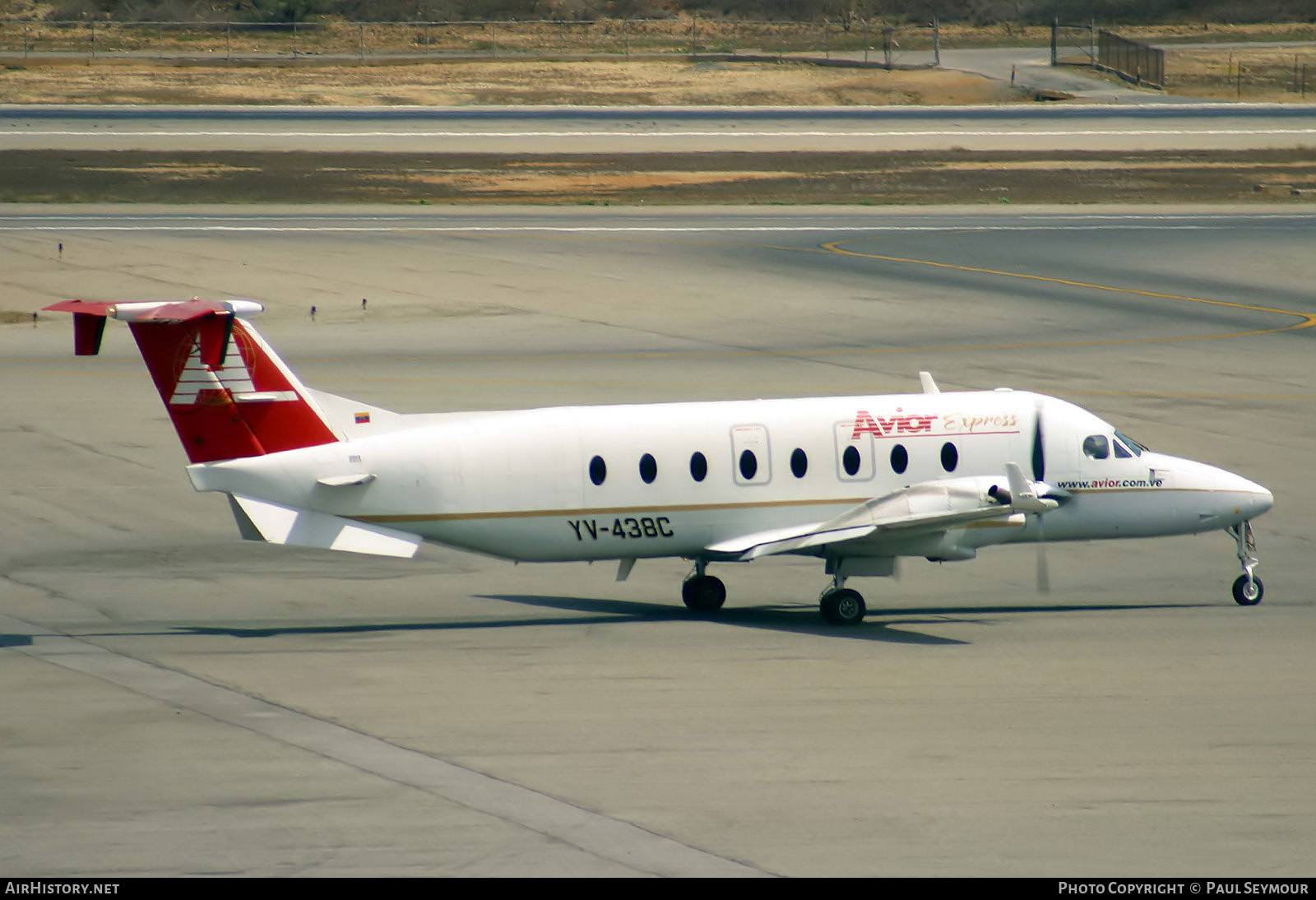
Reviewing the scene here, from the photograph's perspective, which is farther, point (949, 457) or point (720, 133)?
point (720, 133)

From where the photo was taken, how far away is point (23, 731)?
19.6 metres

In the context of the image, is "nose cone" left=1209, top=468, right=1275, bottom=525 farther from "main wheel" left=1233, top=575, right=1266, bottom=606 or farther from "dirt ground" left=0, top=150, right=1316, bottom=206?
"dirt ground" left=0, top=150, right=1316, bottom=206

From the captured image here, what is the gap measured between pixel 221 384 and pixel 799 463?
28.7ft

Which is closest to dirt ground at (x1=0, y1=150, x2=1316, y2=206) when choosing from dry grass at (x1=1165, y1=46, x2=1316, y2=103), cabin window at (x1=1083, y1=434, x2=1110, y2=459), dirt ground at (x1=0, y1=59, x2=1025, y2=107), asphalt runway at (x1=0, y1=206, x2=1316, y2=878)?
dirt ground at (x1=0, y1=59, x2=1025, y2=107)

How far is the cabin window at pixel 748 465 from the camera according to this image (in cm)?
2581

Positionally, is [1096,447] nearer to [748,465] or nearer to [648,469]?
[748,465]

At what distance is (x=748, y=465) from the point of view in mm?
25812

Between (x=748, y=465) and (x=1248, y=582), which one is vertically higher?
(x=748, y=465)

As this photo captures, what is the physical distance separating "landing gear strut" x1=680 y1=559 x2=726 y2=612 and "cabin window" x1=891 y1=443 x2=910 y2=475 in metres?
3.29

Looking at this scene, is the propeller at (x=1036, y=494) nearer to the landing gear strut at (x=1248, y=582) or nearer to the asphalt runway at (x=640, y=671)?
the asphalt runway at (x=640, y=671)

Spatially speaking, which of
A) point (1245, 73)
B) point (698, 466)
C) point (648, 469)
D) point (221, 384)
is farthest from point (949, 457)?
point (1245, 73)

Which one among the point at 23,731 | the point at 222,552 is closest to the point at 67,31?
the point at 222,552

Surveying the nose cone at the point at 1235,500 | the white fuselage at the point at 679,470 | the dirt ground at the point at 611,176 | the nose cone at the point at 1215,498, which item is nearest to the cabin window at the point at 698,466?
the white fuselage at the point at 679,470

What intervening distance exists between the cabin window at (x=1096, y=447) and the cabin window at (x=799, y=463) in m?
4.55
